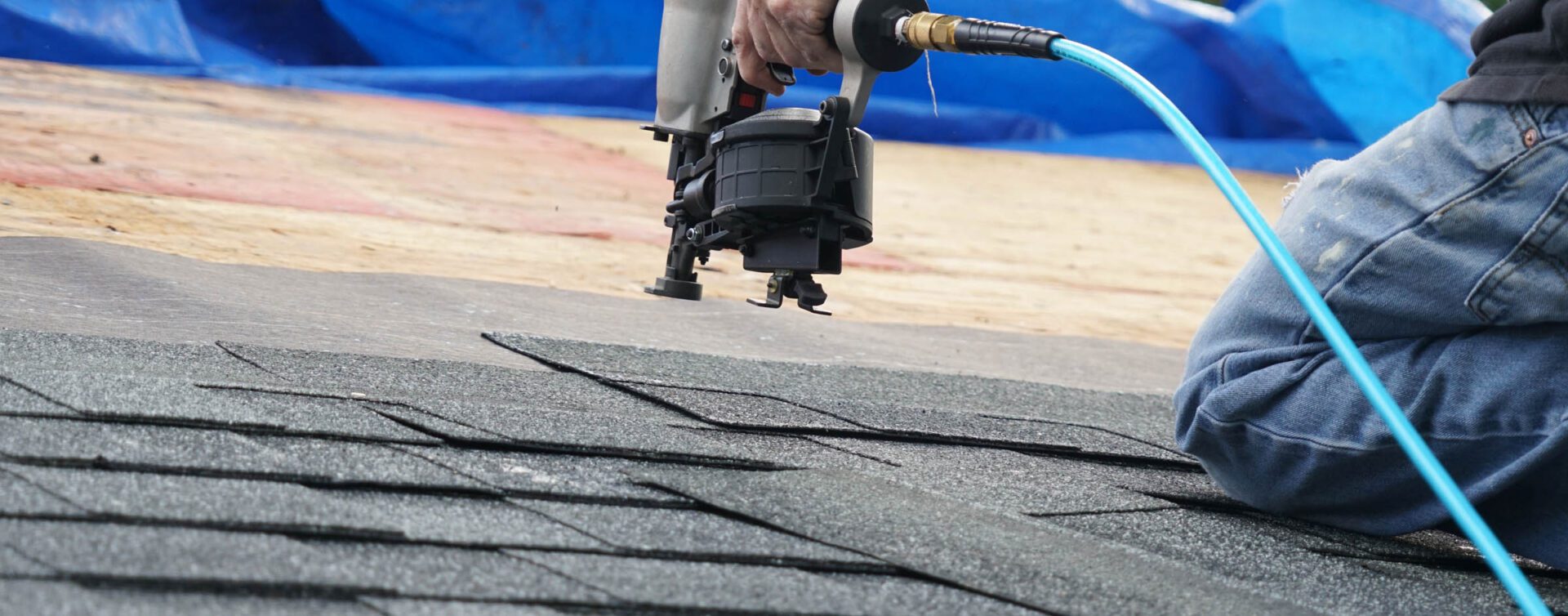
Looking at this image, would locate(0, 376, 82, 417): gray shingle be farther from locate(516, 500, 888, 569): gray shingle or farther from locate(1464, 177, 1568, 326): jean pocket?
locate(1464, 177, 1568, 326): jean pocket

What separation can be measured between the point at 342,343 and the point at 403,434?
556mm

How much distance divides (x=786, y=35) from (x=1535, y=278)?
29.8 inches

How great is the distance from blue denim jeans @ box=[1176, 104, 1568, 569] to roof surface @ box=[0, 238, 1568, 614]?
7cm

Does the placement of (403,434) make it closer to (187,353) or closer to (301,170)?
(187,353)

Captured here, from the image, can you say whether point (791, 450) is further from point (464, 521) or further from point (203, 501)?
point (203, 501)

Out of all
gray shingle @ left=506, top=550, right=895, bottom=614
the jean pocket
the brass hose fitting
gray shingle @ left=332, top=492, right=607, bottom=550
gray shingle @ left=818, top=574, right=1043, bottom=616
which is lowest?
gray shingle @ left=818, top=574, right=1043, bottom=616

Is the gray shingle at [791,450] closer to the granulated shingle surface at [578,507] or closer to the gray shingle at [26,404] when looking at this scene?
the granulated shingle surface at [578,507]

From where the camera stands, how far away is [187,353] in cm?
145

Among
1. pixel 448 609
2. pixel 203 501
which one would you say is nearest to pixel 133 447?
pixel 203 501

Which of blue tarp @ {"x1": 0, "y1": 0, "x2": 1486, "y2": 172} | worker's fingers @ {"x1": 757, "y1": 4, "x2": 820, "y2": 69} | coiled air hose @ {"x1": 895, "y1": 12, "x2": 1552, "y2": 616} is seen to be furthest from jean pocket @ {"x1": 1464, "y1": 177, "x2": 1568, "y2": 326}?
blue tarp @ {"x1": 0, "y1": 0, "x2": 1486, "y2": 172}

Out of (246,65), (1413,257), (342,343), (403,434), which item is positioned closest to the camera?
(403,434)

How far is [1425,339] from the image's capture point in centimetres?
134

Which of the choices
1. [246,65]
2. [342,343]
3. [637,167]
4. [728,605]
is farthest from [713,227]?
[246,65]

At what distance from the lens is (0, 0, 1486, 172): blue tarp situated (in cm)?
662
